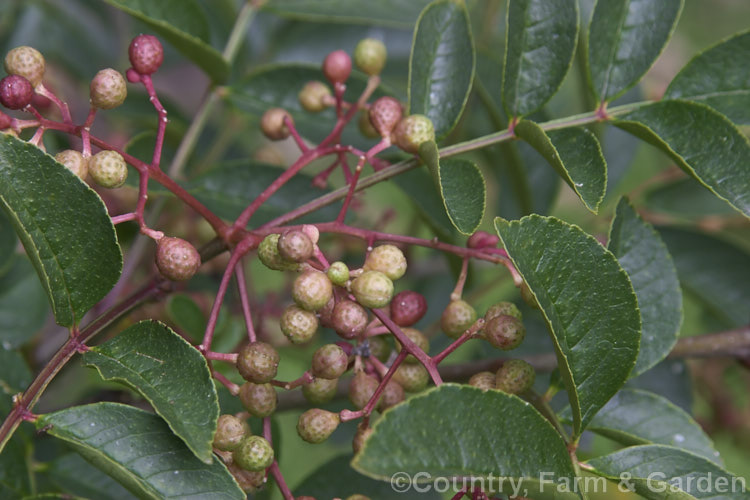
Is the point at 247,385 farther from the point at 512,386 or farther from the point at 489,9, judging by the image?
the point at 489,9

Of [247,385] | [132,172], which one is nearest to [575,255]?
[247,385]

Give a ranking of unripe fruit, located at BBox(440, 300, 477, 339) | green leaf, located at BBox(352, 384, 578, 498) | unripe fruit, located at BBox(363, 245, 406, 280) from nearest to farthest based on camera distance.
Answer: green leaf, located at BBox(352, 384, 578, 498)
unripe fruit, located at BBox(363, 245, 406, 280)
unripe fruit, located at BBox(440, 300, 477, 339)

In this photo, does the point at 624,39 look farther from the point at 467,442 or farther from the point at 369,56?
the point at 467,442

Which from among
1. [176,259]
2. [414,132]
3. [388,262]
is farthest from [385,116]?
[176,259]

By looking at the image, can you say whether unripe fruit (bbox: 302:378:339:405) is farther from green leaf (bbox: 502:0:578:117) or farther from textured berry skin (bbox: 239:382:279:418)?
green leaf (bbox: 502:0:578:117)

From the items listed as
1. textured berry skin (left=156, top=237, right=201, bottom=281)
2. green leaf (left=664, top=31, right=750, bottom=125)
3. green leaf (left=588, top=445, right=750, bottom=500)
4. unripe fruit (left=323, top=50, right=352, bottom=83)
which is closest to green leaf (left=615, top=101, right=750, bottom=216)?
green leaf (left=664, top=31, right=750, bottom=125)

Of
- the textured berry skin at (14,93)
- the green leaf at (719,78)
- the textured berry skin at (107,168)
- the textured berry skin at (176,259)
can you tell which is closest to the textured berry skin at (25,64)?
the textured berry skin at (14,93)
